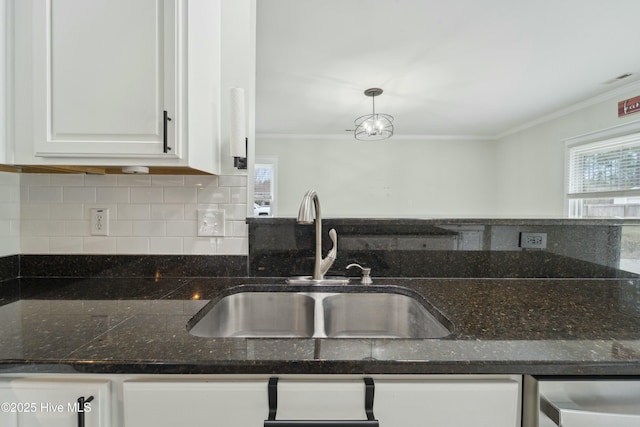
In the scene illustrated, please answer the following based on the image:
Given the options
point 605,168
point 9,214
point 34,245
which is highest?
point 605,168

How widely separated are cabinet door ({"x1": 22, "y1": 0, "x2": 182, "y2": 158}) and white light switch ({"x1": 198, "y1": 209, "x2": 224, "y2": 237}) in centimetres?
34

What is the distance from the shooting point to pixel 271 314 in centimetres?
103

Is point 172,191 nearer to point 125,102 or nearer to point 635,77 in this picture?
point 125,102

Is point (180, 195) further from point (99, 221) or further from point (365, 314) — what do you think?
point (365, 314)

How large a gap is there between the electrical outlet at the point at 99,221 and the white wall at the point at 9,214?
0.93 ft

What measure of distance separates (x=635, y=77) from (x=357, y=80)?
2.85 metres

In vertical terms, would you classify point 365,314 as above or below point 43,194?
below

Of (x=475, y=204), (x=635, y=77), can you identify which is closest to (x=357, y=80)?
(x=635, y=77)

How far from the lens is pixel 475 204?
17.9ft

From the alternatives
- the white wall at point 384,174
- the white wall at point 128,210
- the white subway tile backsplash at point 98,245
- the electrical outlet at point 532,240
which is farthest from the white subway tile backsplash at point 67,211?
the white wall at point 384,174

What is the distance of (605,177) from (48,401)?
4.92 m

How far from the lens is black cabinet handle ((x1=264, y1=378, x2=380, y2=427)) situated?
533 mm

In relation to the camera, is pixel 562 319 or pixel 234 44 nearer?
pixel 562 319

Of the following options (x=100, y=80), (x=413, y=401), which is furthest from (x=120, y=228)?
(x=413, y=401)
